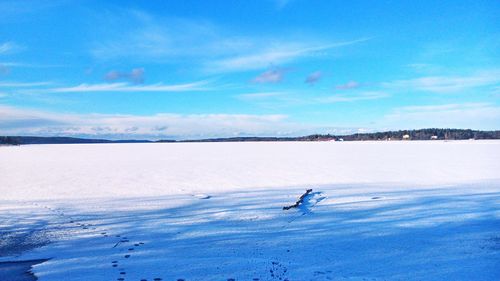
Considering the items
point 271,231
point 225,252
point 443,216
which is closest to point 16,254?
point 225,252

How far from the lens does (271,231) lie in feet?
17.8

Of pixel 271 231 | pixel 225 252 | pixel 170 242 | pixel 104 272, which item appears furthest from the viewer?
pixel 271 231

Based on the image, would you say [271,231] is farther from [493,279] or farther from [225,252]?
[493,279]

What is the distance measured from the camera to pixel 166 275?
3771 millimetres

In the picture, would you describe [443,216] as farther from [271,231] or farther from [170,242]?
[170,242]

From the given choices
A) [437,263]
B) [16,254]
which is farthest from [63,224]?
[437,263]

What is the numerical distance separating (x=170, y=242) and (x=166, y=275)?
113 centimetres

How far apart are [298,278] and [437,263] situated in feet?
4.92

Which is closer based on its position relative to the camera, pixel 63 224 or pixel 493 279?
pixel 493 279

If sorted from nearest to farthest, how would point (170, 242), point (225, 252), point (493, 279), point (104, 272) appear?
1. point (493, 279)
2. point (104, 272)
3. point (225, 252)
4. point (170, 242)

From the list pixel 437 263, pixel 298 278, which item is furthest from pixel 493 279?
pixel 298 278

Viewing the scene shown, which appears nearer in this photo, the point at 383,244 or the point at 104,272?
the point at 104,272

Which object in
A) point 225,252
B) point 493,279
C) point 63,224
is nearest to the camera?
point 493,279

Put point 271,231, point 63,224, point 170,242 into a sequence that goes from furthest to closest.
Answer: point 63,224
point 271,231
point 170,242
